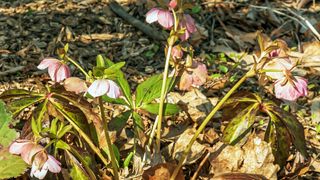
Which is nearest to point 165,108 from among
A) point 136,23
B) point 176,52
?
point 176,52

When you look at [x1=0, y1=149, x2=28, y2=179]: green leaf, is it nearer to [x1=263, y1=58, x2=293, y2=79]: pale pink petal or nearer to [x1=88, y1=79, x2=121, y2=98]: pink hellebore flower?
[x1=88, y1=79, x2=121, y2=98]: pink hellebore flower

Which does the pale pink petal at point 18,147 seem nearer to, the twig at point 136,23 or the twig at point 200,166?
the twig at point 200,166

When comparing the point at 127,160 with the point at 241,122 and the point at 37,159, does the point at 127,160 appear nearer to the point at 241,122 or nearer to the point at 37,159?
the point at 241,122

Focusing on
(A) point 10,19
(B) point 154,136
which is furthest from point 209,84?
(A) point 10,19

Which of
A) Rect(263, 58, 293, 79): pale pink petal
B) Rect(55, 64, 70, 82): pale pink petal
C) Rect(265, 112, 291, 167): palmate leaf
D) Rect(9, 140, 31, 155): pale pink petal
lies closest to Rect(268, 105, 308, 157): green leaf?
Rect(265, 112, 291, 167): palmate leaf

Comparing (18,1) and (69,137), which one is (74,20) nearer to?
(18,1)

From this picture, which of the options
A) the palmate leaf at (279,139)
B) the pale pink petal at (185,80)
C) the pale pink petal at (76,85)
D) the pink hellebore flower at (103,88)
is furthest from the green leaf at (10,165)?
the palmate leaf at (279,139)

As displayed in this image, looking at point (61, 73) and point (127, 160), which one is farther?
point (127, 160)
